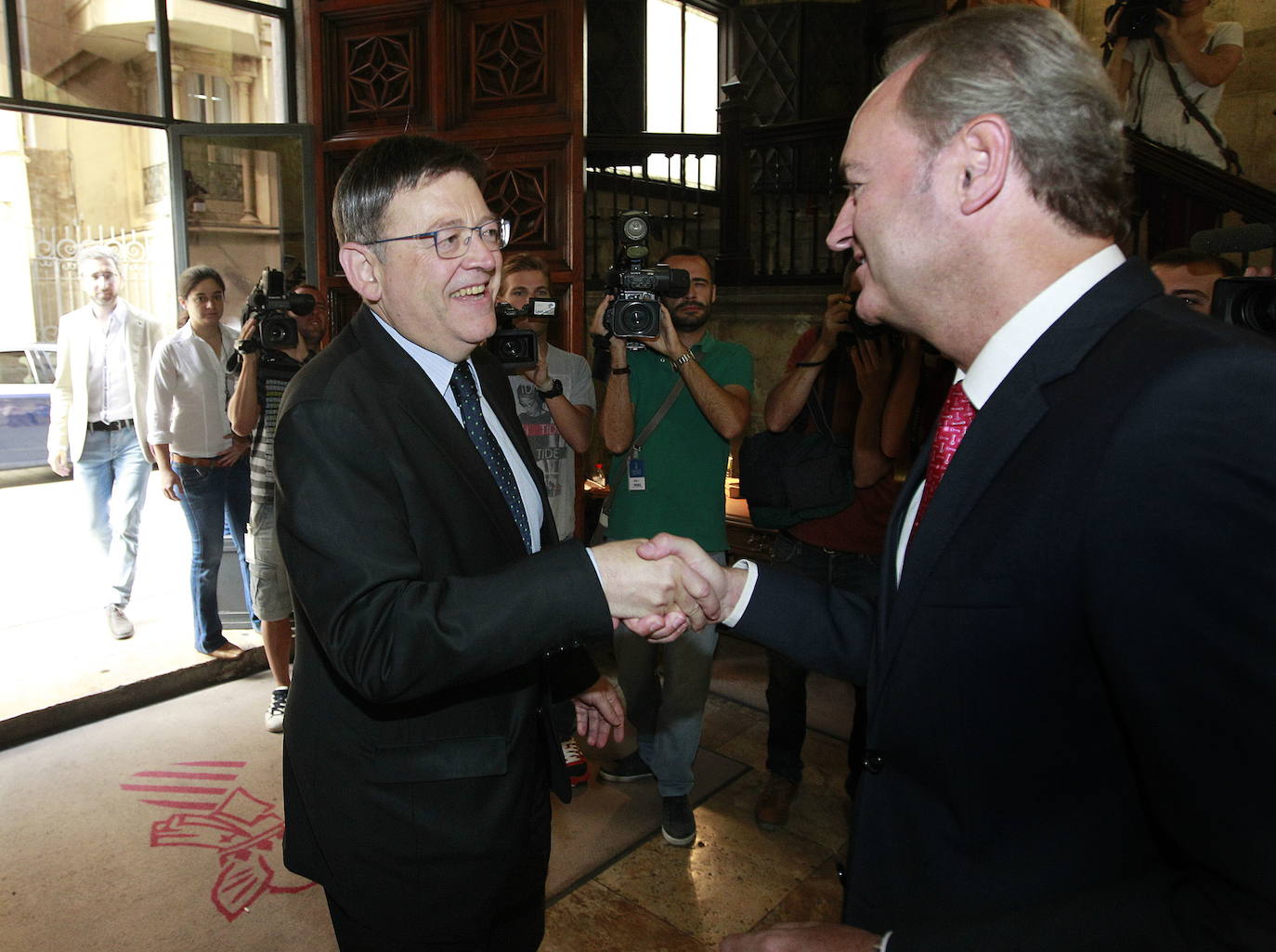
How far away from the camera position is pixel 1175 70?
5367 mm

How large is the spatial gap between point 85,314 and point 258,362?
199 cm

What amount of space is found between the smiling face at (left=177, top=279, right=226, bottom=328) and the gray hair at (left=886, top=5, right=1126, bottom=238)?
4441 millimetres

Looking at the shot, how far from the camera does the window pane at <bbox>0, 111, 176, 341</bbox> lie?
571cm

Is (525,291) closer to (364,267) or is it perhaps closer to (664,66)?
(364,267)

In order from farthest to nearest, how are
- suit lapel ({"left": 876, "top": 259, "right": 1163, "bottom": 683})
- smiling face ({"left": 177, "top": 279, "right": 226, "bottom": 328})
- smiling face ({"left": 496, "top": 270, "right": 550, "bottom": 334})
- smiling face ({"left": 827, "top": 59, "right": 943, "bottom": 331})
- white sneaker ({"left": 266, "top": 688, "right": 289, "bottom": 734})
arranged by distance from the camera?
smiling face ({"left": 177, "top": 279, "right": 226, "bottom": 328}) < white sneaker ({"left": 266, "top": 688, "right": 289, "bottom": 734}) < smiling face ({"left": 496, "top": 270, "right": 550, "bottom": 334}) < smiling face ({"left": 827, "top": 59, "right": 943, "bottom": 331}) < suit lapel ({"left": 876, "top": 259, "right": 1163, "bottom": 683})

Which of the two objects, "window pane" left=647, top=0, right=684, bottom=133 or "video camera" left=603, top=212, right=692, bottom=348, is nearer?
"video camera" left=603, top=212, right=692, bottom=348

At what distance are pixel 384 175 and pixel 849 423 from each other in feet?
6.89

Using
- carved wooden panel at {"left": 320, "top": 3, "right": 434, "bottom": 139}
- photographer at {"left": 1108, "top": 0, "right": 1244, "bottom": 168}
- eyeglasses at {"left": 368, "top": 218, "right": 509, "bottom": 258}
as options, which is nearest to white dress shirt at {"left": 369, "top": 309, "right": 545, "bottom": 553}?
eyeglasses at {"left": 368, "top": 218, "right": 509, "bottom": 258}

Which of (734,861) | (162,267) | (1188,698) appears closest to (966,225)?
(1188,698)

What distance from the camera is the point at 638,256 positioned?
3.04m

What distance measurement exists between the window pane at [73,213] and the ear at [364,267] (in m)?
4.83

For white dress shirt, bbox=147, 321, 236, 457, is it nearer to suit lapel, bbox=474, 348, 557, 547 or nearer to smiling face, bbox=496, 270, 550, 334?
smiling face, bbox=496, 270, 550, 334

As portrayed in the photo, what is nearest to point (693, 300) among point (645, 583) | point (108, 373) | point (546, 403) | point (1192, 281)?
point (546, 403)

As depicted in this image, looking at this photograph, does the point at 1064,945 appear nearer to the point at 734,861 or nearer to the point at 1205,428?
the point at 1205,428
